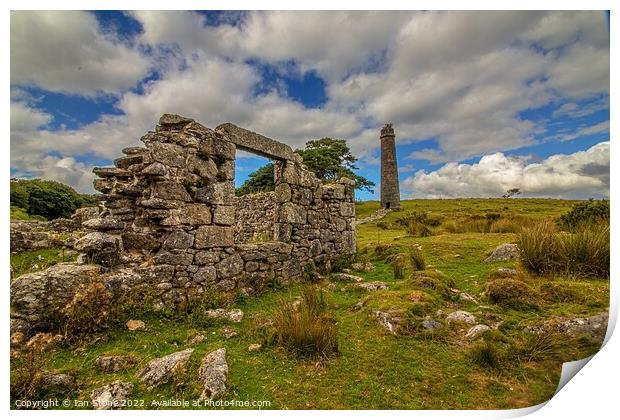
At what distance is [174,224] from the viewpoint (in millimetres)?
4984

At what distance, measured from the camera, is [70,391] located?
3035 millimetres

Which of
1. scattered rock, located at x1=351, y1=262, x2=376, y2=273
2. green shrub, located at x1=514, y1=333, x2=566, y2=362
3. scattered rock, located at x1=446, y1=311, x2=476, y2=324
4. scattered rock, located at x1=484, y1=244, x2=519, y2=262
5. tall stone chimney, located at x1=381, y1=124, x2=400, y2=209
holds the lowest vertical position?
green shrub, located at x1=514, y1=333, x2=566, y2=362

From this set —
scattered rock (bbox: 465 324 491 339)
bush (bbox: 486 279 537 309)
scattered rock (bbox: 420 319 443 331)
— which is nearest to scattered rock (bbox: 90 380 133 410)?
scattered rock (bbox: 420 319 443 331)

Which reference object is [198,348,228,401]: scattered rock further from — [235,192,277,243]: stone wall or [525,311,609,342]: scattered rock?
[235,192,277,243]: stone wall

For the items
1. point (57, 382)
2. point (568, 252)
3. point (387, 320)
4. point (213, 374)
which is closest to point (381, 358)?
point (387, 320)

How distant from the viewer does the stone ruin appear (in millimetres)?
4512

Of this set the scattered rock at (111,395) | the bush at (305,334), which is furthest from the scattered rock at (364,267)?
the scattered rock at (111,395)

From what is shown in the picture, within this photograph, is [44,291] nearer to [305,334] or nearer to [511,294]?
[305,334]

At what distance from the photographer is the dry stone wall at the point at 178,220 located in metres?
4.66

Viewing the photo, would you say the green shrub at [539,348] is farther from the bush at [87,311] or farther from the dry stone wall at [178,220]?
the bush at [87,311]

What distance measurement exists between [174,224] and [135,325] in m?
1.51

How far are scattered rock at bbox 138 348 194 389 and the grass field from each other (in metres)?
0.08

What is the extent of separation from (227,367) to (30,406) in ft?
5.74

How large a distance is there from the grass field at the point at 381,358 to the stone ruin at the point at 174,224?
668 millimetres
